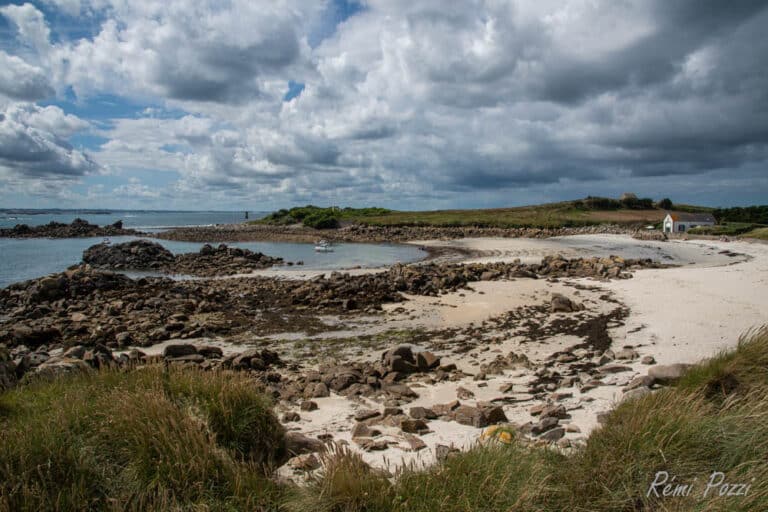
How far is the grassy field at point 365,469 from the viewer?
391cm

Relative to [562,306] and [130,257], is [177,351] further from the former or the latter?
[130,257]

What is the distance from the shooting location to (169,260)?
133ft

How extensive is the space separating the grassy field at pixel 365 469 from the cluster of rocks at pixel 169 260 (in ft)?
101

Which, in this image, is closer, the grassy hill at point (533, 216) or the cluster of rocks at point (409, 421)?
the cluster of rocks at point (409, 421)

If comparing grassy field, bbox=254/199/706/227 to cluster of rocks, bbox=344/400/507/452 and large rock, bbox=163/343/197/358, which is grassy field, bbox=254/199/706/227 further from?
cluster of rocks, bbox=344/400/507/452

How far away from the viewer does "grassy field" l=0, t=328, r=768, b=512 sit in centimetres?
391

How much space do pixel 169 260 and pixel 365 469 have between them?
40725 mm

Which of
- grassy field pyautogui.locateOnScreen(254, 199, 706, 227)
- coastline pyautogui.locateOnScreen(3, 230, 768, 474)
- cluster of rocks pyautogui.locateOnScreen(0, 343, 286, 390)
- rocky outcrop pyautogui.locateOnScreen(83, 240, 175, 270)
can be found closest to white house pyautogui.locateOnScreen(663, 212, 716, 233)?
grassy field pyautogui.locateOnScreen(254, 199, 706, 227)

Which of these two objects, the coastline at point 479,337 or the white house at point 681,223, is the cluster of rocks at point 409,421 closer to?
the coastline at point 479,337

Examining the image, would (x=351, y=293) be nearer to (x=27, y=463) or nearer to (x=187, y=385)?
(x=187, y=385)

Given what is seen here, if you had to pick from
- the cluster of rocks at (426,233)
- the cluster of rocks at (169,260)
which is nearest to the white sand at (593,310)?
the cluster of rocks at (169,260)

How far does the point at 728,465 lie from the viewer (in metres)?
4.14

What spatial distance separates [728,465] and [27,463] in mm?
6638

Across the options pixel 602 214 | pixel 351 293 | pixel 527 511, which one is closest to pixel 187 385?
pixel 527 511
